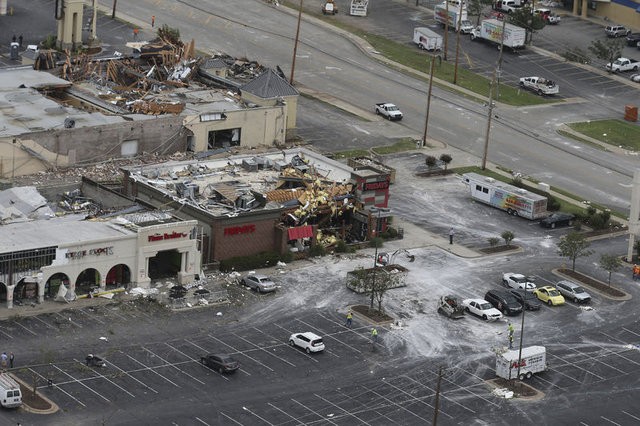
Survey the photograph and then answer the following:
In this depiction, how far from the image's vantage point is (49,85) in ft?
556

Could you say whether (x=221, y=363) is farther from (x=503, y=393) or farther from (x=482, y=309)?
(x=482, y=309)

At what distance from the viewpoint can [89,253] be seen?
129m

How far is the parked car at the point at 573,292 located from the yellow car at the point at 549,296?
92 cm

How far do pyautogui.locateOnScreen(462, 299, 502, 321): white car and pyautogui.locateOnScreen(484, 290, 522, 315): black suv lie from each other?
1127 mm

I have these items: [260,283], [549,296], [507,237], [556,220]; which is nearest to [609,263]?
[549,296]

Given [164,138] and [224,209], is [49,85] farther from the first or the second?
[224,209]

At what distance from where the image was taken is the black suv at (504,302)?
134125 millimetres

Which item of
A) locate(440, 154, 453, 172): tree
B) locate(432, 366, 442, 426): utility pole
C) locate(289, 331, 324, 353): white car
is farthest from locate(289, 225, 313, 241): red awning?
locate(440, 154, 453, 172): tree

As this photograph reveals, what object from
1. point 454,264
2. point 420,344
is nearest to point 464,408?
point 420,344

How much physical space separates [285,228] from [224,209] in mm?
5081

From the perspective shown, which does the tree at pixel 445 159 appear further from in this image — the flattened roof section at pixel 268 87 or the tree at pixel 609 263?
the tree at pixel 609 263

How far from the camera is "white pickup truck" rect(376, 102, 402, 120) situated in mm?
184500

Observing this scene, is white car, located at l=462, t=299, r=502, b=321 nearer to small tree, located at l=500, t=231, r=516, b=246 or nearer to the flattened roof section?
small tree, located at l=500, t=231, r=516, b=246

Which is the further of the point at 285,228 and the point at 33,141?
the point at 33,141
